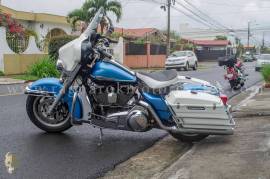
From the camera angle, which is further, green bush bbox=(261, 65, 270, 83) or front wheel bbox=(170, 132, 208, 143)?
green bush bbox=(261, 65, 270, 83)

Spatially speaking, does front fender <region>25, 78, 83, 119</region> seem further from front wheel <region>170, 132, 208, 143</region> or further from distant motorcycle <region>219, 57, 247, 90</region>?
distant motorcycle <region>219, 57, 247, 90</region>

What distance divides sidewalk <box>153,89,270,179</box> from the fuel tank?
4.35 ft

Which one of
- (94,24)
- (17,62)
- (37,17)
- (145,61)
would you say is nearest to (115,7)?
(37,17)

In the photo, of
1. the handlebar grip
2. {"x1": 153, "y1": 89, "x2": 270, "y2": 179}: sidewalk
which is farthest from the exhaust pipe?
the handlebar grip

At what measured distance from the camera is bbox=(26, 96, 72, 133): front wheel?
740 centimetres

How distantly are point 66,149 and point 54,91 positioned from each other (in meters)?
1.07

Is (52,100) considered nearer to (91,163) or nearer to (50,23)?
(91,163)

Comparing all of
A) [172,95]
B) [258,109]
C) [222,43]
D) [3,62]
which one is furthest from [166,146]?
[222,43]

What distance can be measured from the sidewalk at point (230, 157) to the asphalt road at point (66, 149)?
0.86m

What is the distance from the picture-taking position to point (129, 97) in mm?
6738

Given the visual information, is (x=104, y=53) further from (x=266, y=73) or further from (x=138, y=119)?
(x=266, y=73)

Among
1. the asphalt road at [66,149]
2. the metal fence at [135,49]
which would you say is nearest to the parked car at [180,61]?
the metal fence at [135,49]

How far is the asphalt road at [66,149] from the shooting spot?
5562 mm

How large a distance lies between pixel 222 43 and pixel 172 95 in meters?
74.3
